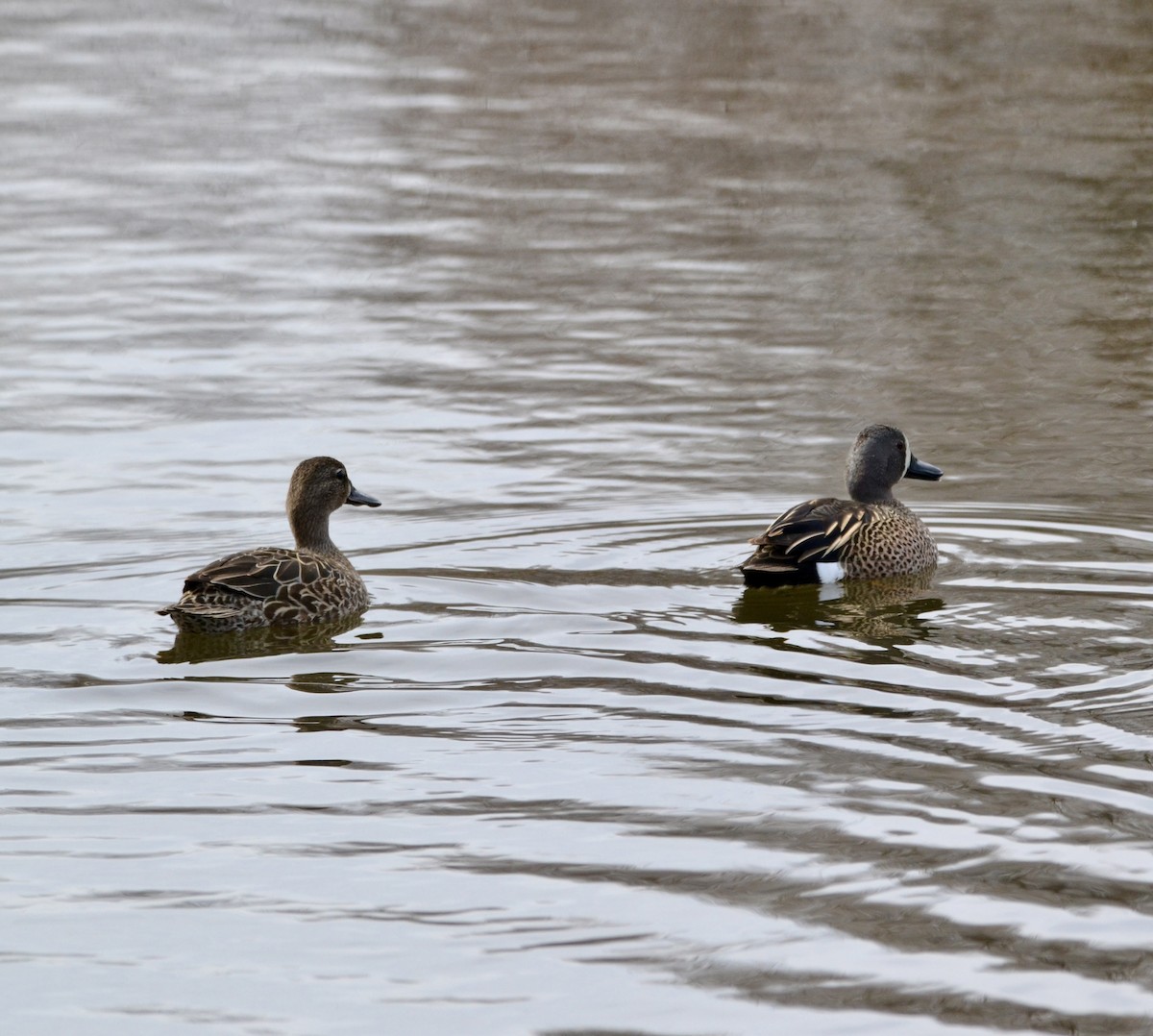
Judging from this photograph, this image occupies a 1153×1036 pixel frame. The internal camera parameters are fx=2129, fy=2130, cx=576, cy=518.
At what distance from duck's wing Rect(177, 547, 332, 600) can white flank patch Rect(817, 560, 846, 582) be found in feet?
7.29

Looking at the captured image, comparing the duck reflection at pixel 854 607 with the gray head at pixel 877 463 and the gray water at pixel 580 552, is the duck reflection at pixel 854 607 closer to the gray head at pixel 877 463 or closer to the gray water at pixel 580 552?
the gray water at pixel 580 552

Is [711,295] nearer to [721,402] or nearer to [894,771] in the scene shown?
[721,402]

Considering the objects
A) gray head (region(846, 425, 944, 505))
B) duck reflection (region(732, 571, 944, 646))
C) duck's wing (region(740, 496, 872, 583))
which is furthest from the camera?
gray head (region(846, 425, 944, 505))

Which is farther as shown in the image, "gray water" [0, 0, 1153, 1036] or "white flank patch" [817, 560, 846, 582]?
"white flank patch" [817, 560, 846, 582]

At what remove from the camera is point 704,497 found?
432 inches

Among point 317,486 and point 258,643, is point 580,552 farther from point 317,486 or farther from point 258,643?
point 258,643

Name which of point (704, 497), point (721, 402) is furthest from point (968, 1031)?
point (721, 402)

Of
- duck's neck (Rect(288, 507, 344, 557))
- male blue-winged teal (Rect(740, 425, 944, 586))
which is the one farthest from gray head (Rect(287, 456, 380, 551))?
male blue-winged teal (Rect(740, 425, 944, 586))

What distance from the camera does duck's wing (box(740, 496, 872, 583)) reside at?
9.45 metres

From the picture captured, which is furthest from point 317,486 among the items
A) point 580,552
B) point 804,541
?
point 804,541

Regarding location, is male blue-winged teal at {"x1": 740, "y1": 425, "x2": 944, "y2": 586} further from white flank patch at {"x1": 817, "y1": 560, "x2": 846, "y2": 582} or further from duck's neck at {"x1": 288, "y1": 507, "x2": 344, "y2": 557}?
duck's neck at {"x1": 288, "y1": 507, "x2": 344, "y2": 557}

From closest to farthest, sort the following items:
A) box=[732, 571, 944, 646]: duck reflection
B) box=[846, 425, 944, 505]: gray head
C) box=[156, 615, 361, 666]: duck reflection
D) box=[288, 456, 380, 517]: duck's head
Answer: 1. box=[156, 615, 361, 666]: duck reflection
2. box=[732, 571, 944, 646]: duck reflection
3. box=[288, 456, 380, 517]: duck's head
4. box=[846, 425, 944, 505]: gray head

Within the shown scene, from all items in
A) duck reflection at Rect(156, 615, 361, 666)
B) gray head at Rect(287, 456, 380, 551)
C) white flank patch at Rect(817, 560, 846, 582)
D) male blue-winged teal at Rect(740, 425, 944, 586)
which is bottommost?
duck reflection at Rect(156, 615, 361, 666)

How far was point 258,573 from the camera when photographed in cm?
900
